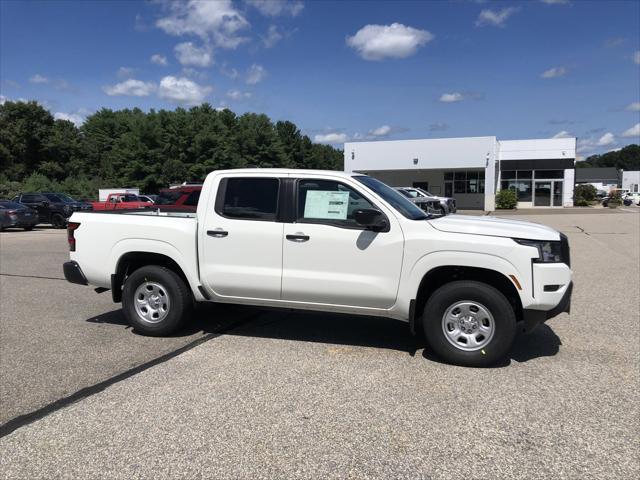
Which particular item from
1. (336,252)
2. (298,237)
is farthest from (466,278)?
(298,237)

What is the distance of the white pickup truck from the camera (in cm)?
477

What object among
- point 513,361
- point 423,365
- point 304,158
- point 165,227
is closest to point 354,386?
point 423,365

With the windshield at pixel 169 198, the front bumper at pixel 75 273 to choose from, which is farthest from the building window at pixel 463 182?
the front bumper at pixel 75 273

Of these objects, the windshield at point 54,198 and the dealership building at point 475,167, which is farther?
the dealership building at point 475,167

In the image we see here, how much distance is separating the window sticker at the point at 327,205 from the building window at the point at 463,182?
134 feet

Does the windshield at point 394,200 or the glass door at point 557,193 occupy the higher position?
the glass door at point 557,193

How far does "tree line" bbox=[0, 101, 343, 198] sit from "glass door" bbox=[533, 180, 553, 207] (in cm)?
3633

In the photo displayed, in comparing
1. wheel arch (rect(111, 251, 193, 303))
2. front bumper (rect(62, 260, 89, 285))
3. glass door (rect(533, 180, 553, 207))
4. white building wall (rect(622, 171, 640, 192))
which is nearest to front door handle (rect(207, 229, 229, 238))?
wheel arch (rect(111, 251, 193, 303))

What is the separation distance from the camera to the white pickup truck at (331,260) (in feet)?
15.6

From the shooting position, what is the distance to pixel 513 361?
511 centimetres

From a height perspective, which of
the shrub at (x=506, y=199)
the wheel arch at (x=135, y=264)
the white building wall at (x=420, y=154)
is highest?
the white building wall at (x=420, y=154)

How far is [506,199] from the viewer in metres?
43.6

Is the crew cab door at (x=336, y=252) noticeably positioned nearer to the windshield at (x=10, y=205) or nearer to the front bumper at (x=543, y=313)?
the front bumper at (x=543, y=313)

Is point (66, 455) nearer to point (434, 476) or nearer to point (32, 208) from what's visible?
point (434, 476)
